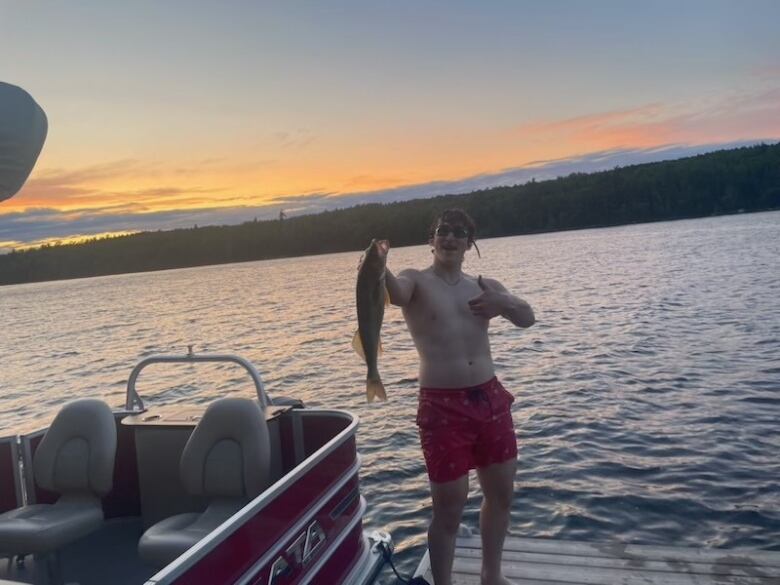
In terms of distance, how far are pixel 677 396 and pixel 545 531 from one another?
18.7 ft

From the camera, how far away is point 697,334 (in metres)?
17.2

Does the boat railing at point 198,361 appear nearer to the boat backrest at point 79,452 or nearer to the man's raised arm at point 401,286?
the boat backrest at point 79,452

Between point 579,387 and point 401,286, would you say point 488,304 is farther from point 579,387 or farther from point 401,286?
point 579,387

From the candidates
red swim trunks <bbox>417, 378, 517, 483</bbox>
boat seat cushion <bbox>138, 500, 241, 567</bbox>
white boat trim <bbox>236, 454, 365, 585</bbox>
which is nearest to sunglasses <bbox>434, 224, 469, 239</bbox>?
red swim trunks <bbox>417, 378, 517, 483</bbox>

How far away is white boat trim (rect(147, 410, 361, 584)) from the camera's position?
2.86 metres

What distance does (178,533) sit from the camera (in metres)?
4.30

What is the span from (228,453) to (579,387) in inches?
368

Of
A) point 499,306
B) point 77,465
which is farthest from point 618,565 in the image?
point 77,465

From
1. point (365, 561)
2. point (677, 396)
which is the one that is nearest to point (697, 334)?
point (677, 396)

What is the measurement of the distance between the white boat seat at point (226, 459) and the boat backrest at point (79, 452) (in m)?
0.61

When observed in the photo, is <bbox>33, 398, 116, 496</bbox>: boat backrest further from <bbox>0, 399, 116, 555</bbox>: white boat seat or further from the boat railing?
the boat railing

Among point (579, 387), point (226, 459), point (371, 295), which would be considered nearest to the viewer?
point (371, 295)

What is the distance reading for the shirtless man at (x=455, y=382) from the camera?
12.8 ft

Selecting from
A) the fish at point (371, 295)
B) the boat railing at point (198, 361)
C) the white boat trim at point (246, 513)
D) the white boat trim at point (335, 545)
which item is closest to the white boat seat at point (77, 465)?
the boat railing at point (198, 361)
